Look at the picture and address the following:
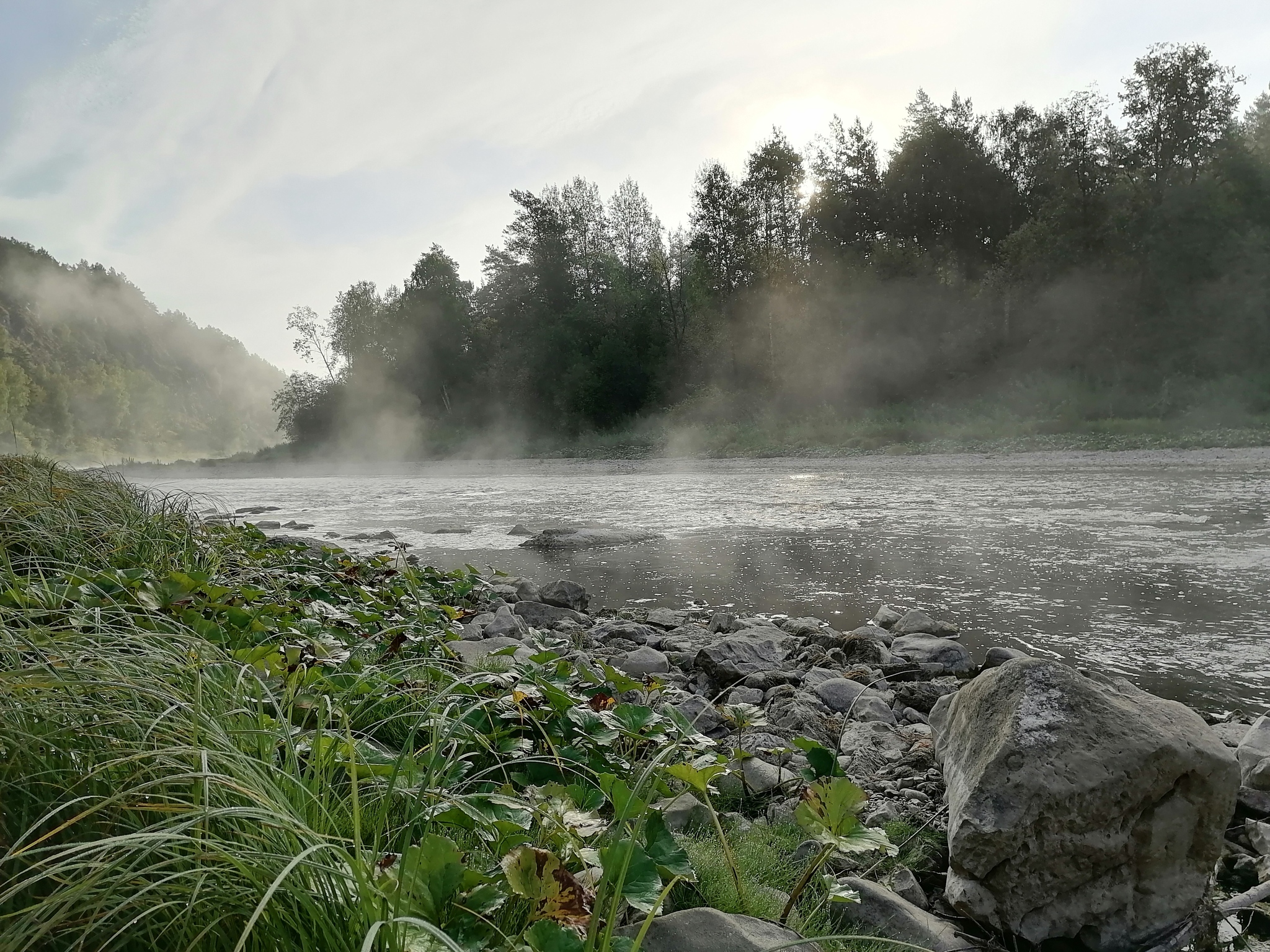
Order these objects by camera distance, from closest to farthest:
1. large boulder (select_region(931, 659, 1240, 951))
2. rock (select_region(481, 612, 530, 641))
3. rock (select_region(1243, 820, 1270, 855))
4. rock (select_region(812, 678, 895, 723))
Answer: large boulder (select_region(931, 659, 1240, 951))
rock (select_region(1243, 820, 1270, 855))
rock (select_region(812, 678, 895, 723))
rock (select_region(481, 612, 530, 641))

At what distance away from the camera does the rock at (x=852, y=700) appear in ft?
11.6

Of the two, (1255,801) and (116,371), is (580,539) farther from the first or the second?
(116,371)

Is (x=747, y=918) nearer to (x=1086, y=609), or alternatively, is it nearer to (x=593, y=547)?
(x=1086, y=609)

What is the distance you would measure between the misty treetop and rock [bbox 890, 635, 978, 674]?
72.7 feet

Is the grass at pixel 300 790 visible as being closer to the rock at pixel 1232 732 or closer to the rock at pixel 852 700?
the rock at pixel 852 700

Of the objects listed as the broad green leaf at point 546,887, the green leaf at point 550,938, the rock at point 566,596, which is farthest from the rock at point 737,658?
the green leaf at point 550,938

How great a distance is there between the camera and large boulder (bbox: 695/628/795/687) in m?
4.19

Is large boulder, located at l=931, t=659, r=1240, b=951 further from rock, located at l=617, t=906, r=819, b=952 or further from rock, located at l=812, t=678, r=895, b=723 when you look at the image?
rock, located at l=812, t=678, r=895, b=723

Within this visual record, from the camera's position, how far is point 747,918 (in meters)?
1.71

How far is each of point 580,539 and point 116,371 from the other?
110368 millimetres

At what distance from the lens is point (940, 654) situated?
4.53 meters

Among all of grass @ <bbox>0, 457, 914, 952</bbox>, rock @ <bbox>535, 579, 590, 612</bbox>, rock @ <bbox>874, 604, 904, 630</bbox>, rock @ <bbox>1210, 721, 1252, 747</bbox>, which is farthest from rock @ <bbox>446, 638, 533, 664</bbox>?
rock @ <bbox>1210, 721, 1252, 747</bbox>

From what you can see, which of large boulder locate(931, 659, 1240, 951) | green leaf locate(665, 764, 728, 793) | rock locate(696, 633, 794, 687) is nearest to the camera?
green leaf locate(665, 764, 728, 793)

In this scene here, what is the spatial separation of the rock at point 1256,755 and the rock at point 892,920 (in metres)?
1.39
